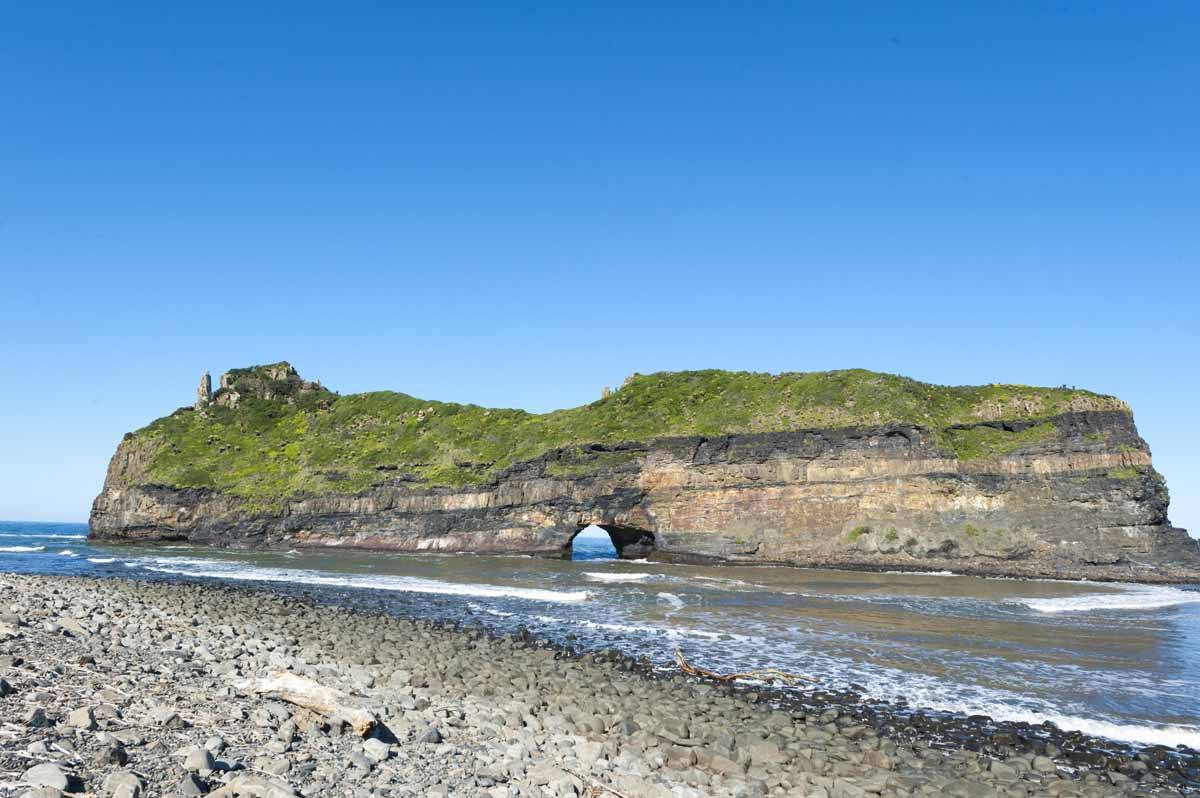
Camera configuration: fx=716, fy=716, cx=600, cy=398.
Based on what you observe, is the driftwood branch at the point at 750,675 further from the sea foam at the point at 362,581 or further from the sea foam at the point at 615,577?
the sea foam at the point at 615,577

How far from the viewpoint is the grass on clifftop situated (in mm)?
56625

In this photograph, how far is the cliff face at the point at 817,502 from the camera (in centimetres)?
4938

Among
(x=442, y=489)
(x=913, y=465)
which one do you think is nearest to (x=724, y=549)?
(x=913, y=465)

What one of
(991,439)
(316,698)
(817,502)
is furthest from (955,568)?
(316,698)

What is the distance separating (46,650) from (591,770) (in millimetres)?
9643

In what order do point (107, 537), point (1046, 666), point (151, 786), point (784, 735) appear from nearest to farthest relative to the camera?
1. point (151, 786)
2. point (784, 735)
3. point (1046, 666)
4. point (107, 537)

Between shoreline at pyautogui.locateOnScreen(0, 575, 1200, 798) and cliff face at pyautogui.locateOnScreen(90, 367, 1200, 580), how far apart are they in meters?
40.0

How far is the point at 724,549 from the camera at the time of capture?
5497 cm

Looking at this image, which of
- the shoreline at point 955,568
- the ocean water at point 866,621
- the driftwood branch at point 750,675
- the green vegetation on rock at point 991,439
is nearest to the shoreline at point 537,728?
the driftwood branch at point 750,675

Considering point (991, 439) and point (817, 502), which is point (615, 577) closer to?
point (817, 502)

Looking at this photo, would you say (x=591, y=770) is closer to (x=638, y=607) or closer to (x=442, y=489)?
(x=638, y=607)

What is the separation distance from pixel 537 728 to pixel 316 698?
3244 mm

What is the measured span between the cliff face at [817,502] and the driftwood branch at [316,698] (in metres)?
47.1

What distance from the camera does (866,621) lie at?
25.0 metres
